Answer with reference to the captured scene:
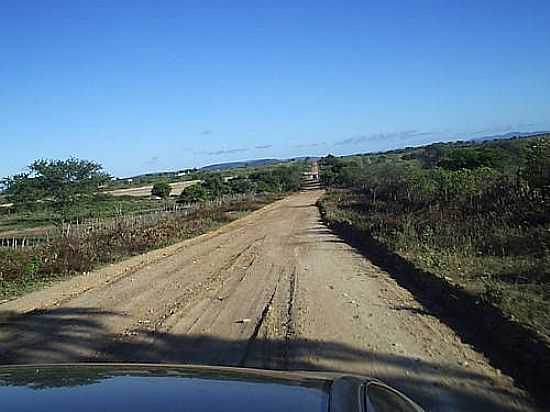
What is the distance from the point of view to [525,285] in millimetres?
11656

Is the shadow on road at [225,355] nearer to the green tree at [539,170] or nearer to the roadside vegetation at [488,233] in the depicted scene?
the roadside vegetation at [488,233]

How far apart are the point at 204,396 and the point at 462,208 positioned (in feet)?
71.9

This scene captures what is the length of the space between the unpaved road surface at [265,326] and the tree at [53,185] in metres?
28.6

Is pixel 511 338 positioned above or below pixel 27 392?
below

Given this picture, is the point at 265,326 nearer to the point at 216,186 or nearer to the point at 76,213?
the point at 76,213

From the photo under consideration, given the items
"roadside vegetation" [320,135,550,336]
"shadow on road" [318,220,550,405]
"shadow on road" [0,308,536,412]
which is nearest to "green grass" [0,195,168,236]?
"roadside vegetation" [320,135,550,336]

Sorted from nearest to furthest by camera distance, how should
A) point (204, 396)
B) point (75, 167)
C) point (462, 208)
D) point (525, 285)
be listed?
1. point (204, 396)
2. point (525, 285)
3. point (462, 208)
4. point (75, 167)

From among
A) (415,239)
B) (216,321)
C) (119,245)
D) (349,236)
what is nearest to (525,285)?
(216,321)

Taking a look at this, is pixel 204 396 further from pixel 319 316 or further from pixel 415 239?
pixel 415 239

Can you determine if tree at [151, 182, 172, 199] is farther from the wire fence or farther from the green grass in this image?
the wire fence

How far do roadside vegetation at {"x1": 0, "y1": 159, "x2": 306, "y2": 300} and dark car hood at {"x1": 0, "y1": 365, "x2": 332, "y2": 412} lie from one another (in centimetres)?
1322

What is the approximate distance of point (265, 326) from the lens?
1020 cm

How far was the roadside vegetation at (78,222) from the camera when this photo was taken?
19.4 metres

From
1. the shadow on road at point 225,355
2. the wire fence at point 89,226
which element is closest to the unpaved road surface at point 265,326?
the shadow on road at point 225,355
